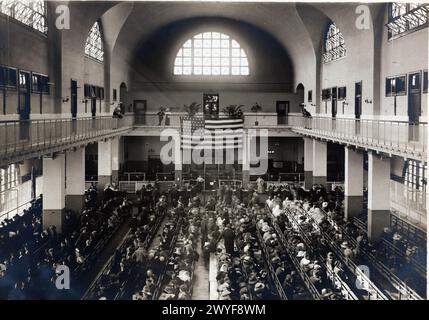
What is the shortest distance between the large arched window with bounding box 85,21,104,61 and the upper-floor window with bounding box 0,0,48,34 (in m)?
6.53

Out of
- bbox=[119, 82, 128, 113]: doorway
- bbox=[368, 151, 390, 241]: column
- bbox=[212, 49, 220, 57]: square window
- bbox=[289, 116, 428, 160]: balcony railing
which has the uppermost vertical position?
bbox=[212, 49, 220, 57]: square window

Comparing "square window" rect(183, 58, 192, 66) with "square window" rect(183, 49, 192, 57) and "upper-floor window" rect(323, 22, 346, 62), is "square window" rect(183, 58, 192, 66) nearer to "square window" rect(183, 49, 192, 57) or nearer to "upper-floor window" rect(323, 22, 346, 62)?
"square window" rect(183, 49, 192, 57)

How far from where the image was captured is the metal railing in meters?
14.3

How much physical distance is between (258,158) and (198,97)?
7.28m

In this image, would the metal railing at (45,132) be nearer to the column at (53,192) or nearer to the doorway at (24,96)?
the doorway at (24,96)

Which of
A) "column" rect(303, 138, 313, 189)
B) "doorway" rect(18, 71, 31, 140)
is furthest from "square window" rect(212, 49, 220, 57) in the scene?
"doorway" rect(18, 71, 31, 140)

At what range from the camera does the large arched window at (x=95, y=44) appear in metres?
29.9

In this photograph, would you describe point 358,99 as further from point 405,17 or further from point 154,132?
point 154,132

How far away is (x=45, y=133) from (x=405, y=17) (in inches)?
577

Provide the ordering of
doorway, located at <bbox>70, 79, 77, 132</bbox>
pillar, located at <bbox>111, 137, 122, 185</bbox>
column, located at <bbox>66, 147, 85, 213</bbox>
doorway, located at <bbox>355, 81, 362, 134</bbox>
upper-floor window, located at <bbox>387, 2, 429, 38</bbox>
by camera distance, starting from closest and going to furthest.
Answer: upper-floor window, located at <bbox>387, 2, 429, 38</bbox>, column, located at <bbox>66, 147, 85, 213</bbox>, doorway, located at <bbox>70, 79, 77, 132</bbox>, doorway, located at <bbox>355, 81, 362, 134</bbox>, pillar, located at <bbox>111, 137, 122, 185</bbox>

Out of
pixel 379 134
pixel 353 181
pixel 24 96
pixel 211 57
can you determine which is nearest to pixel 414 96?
pixel 379 134
